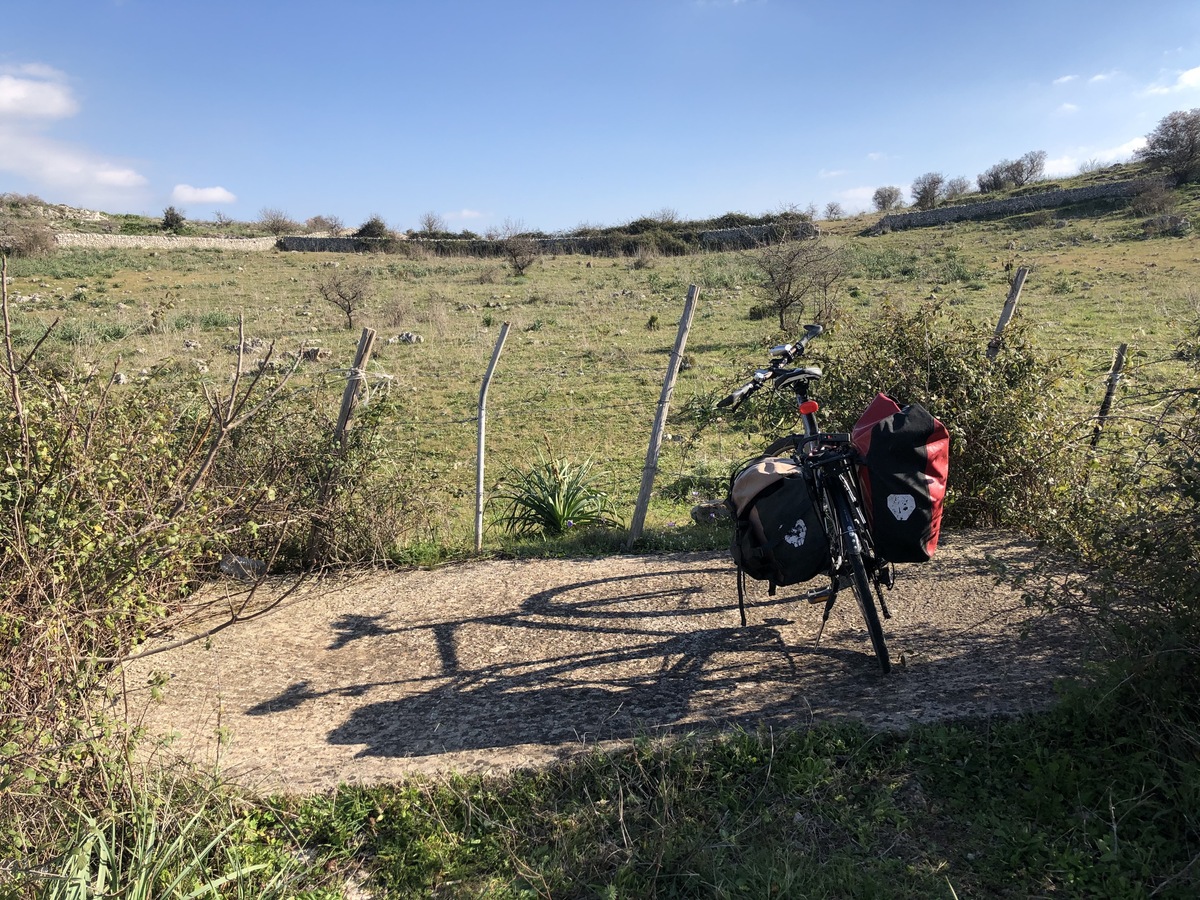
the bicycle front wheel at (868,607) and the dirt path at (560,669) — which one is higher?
the bicycle front wheel at (868,607)

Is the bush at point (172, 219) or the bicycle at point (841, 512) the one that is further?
the bush at point (172, 219)

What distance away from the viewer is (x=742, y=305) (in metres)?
22.0

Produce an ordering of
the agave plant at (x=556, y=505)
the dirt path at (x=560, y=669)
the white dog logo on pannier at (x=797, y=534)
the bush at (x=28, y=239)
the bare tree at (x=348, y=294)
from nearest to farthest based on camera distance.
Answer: the dirt path at (x=560, y=669)
the white dog logo on pannier at (x=797, y=534)
the agave plant at (x=556, y=505)
the bare tree at (x=348, y=294)
the bush at (x=28, y=239)

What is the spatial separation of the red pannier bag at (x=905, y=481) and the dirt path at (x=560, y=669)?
676mm

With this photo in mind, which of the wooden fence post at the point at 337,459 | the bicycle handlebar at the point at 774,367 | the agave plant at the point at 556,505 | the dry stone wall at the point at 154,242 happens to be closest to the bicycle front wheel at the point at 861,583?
the bicycle handlebar at the point at 774,367

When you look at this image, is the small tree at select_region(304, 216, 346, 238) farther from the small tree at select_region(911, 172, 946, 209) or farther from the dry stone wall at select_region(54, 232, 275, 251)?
the small tree at select_region(911, 172, 946, 209)

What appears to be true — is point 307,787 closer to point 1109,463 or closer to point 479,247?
point 1109,463

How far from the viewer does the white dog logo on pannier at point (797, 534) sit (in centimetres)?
349

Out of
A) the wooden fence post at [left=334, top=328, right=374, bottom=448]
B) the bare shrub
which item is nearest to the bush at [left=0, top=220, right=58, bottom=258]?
the wooden fence post at [left=334, top=328, right=374, bottom=448]

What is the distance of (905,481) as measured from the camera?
3.39m

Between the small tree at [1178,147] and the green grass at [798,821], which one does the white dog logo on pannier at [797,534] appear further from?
the small tree at [1178,147]

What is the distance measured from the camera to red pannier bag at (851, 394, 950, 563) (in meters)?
3.41

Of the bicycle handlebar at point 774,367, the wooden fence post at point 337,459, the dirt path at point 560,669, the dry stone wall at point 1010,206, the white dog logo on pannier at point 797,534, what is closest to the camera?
the dirt path at point 560,669

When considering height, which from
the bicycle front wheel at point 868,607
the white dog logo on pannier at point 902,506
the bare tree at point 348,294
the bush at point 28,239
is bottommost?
the bicycle front wheel at point 868,607
